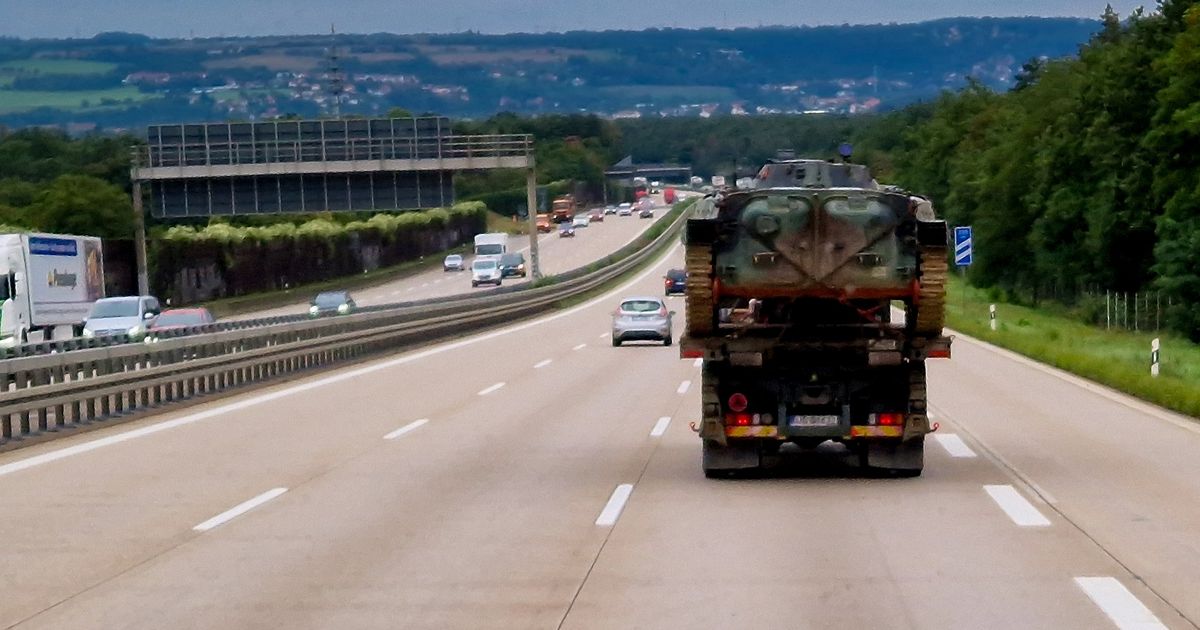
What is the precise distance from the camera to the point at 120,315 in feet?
146

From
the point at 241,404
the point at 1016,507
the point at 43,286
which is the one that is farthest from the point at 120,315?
the point at 1016,507

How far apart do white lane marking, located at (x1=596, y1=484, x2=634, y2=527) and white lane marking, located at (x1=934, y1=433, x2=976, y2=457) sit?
408cm

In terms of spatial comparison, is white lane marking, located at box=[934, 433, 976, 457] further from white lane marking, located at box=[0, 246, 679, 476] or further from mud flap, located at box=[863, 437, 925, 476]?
white lane marking, located at box=[0, 246, 679, 476]

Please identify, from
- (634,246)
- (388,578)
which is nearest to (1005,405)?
(388,578)

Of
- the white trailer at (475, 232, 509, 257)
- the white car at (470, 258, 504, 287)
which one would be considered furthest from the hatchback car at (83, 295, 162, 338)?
the white trailer at (475, 232, 509, 257)

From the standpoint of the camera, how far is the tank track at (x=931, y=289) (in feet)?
51.3

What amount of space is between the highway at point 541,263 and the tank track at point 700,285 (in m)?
54.3

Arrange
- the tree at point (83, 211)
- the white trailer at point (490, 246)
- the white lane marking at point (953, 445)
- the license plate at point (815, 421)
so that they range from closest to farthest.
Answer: the license plate at point (815, 421) → the white lane marking at point (953, 445) → the tree at point (83, 211) → the white trailer at point (490, 246)

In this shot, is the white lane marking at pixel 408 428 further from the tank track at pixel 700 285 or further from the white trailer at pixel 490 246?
the white trailer at pixel 490 246

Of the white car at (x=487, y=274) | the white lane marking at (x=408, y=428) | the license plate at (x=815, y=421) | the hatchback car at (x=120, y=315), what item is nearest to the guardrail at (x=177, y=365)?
the white lane marking at (x=408, y=428)

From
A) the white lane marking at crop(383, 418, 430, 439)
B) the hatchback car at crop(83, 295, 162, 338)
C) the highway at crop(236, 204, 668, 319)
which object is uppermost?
the hatchback car at crop(83, 295, 162, 338)

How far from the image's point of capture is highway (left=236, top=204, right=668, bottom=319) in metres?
80.1

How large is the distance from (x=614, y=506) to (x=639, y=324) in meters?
31.0

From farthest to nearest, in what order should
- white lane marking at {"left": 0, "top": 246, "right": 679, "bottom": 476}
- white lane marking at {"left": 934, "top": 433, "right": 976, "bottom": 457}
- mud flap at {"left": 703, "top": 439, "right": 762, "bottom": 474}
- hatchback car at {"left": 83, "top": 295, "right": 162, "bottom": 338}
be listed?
hatchback car at {"left": 83, "top": 295, "right": 162, "bottom": 338}, white lane marking at {"left": 0, "top": 246, "right": 679, "bottom": 476}, white lane marking at {"left": 934, "top": 433, "right": 976, "bottom": 457}, mud flap at {"left": 703, "top": 439, "right": 762, "bottom": 474}
